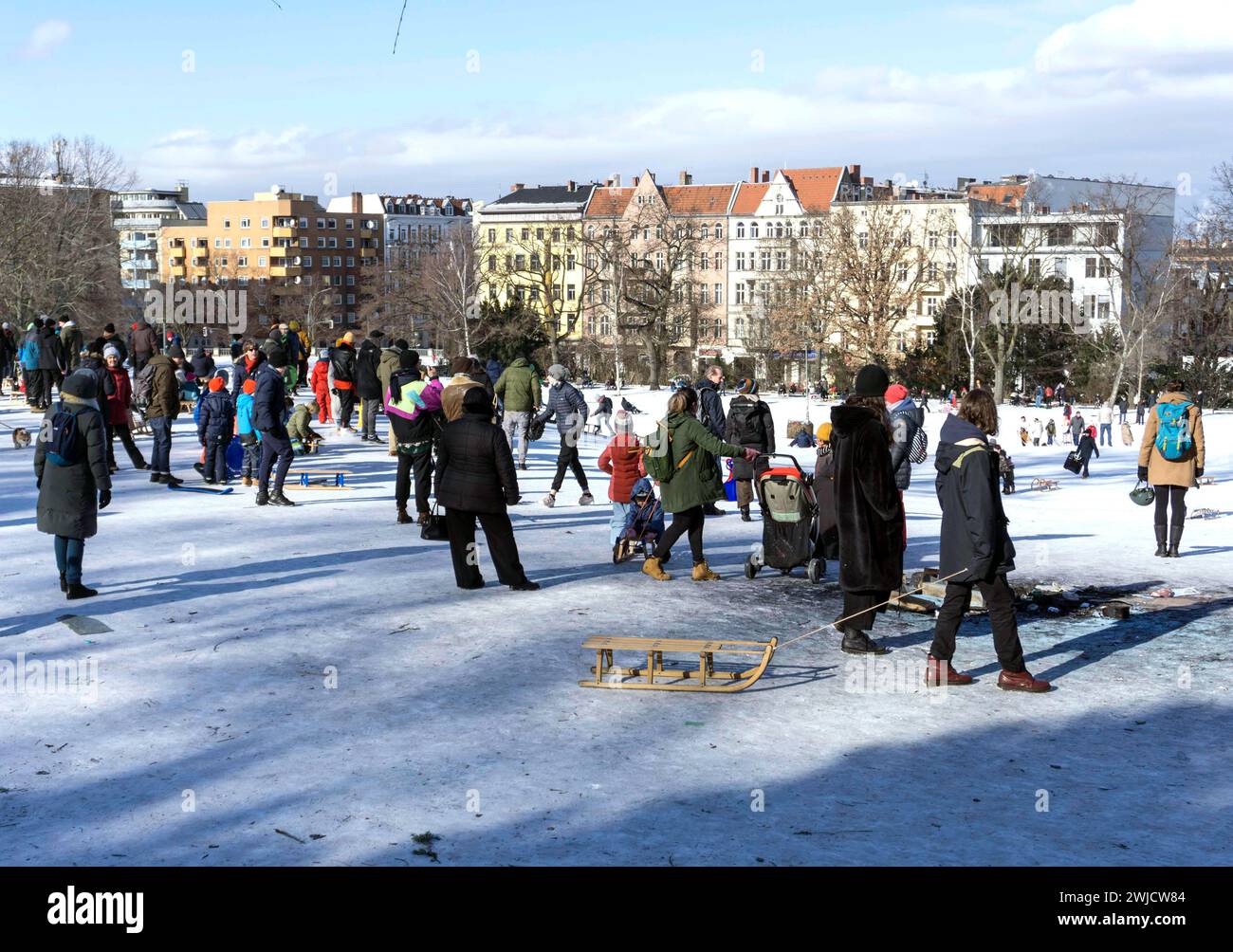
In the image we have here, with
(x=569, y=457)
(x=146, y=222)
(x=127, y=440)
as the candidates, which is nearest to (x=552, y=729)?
(x=569, y=457)

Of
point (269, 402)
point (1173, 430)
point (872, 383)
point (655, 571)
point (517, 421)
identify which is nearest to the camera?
point (872, 383)

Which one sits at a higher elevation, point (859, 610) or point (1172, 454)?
point (1172, 454)

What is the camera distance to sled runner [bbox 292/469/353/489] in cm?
1823

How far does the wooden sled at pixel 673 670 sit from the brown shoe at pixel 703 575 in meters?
3.01

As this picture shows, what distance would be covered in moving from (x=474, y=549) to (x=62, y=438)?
3131 mm

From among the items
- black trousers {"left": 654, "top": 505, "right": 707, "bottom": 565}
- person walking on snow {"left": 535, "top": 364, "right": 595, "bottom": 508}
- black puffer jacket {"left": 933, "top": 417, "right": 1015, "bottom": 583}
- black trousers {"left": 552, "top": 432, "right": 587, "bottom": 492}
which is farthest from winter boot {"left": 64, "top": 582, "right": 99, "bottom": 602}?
person walking on snow {"left": 535, "top": 364, "right": 595, "bottom": 508}

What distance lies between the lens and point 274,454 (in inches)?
622

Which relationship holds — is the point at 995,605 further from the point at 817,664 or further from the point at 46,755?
the point at 46,755

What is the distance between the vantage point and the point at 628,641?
8391mm

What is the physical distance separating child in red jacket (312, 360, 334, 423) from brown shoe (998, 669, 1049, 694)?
803 inches

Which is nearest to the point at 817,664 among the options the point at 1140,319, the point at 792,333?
the point at 1140,319

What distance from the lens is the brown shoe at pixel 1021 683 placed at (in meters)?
8.28

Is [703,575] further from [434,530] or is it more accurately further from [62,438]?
[62,438]
